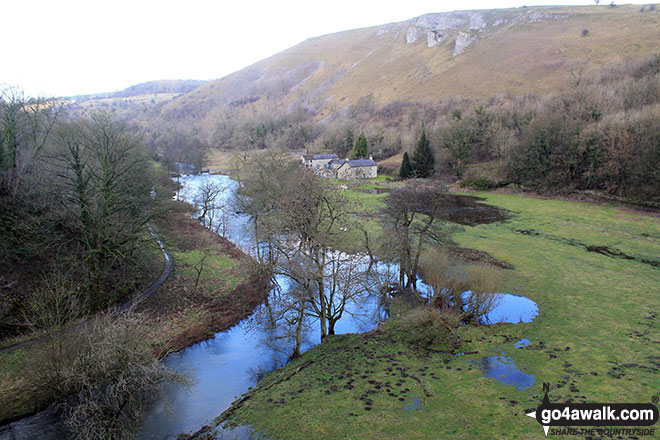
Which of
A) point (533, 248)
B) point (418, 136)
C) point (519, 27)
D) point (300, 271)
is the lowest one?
point (533, 248)

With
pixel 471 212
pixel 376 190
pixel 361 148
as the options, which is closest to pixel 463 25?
pixel 361 148

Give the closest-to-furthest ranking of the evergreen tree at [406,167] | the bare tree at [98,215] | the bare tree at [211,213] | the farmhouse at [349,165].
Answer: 1. the bare tree at [98,215]
2. the bare tree at [211,213]
3. the evergreen tree at [406,167]
4. the farmhouse at [349,165]

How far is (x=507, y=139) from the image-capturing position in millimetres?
67125

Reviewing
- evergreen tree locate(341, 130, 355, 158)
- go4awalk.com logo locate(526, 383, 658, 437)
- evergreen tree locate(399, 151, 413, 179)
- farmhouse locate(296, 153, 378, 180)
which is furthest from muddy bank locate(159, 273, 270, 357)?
evergreen tree locate(341, 130, 355, 158)

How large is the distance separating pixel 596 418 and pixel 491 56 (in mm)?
151457

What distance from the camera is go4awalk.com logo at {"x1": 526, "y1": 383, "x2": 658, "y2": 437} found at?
9773mm

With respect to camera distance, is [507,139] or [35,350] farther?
[507,139]

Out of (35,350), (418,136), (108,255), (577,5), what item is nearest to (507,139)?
(418,136)

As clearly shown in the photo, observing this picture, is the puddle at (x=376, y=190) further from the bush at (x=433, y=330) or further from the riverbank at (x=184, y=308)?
the bush at (x=433, y=330)

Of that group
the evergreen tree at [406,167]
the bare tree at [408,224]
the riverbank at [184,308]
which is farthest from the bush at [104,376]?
the evergreen tree at [406,167]

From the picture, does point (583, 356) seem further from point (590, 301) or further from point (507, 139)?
point (507, 139)

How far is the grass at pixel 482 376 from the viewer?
10992 mm

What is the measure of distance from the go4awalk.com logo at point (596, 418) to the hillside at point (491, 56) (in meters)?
107

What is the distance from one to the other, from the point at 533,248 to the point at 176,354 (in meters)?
30.3
